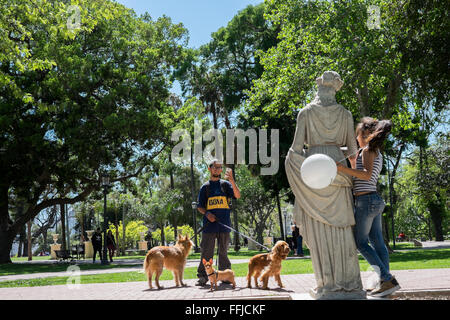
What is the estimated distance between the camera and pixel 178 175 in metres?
51.2

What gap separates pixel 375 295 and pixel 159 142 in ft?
76.4

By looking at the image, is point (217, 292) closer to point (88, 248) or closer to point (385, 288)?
point (385, 288)

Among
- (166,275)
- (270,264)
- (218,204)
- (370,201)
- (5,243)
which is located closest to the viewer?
(370,201)

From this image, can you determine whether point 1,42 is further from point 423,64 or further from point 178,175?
point 178,175

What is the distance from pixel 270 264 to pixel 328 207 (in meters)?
2.68

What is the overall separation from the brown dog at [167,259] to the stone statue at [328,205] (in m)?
3.71

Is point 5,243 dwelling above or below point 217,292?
below

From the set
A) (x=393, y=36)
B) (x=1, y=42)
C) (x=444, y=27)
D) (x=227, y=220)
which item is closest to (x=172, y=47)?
(x=393, y=36)

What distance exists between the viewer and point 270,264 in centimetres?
711

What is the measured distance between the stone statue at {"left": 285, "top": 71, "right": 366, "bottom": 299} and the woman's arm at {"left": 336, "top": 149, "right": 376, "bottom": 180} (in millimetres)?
74

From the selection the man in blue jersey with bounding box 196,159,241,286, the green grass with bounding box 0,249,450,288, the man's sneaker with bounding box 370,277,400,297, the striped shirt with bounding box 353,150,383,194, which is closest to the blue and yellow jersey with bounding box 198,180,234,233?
the man in blue jersey with bounding box 196,159,241,286

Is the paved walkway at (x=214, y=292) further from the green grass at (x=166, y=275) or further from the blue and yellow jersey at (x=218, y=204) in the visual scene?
the green grass at (x=166, y=275)

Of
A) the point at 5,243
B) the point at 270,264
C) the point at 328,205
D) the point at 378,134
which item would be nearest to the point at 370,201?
the point at 328,205
